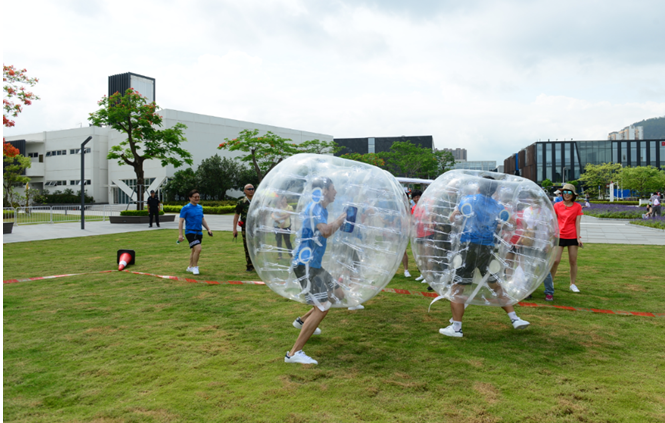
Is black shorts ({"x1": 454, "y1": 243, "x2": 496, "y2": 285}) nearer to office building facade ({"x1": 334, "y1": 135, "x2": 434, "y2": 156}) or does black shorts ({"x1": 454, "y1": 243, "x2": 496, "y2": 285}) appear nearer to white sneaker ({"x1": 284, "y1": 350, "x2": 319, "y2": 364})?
white sneaker ({"x1": 284, "y1": 350, "x2": 319, "y2": 364})

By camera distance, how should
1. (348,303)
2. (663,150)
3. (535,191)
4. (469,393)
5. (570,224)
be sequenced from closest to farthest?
1. (469,393)
2. (348,303)
3. (535,191)
4. (570,224)
5. (663,150)

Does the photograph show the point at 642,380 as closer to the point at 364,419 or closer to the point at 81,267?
the point at 364,419

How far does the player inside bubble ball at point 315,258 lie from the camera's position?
3.91 m

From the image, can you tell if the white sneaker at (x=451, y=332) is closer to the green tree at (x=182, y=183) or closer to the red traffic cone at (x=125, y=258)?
the red traffic cone at (x=125, y=258)

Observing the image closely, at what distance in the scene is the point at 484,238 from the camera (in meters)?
4.51

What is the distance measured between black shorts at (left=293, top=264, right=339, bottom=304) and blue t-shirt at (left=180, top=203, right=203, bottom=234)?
4.98m

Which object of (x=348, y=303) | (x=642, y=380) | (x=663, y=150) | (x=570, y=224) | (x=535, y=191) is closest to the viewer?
(x=642, y=380)

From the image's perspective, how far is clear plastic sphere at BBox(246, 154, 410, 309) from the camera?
13.0 ft

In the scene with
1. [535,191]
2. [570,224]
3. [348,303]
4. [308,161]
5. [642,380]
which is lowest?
[642,380]

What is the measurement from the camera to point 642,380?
3.66 m

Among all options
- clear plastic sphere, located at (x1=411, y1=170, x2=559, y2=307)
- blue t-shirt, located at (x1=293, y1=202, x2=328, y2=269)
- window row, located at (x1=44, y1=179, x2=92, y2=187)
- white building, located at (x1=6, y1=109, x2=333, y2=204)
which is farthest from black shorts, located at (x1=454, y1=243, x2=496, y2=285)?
window row, located at (x1=44, y1=179, x2=92, y2=187)

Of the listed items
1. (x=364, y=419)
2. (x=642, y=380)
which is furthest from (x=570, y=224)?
(x=364, y=419)

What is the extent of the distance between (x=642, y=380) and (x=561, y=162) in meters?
87.7

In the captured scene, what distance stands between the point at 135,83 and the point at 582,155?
80014 mm
